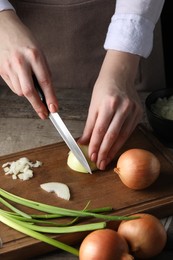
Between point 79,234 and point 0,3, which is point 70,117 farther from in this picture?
point 79,234

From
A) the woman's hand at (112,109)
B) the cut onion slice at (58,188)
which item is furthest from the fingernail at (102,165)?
the cut onion slice at (58,188)

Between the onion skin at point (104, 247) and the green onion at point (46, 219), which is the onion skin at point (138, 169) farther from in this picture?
the onion skin at point (104, 247)

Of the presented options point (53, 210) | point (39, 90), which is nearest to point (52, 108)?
point (39, 90)

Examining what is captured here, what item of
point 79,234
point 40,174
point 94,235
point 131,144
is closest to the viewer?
point 94,235

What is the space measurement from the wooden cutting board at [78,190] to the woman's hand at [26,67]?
0.62ft

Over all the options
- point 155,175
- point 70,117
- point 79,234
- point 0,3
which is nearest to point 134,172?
point 155,175

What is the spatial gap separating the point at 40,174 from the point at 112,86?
1.12 feet

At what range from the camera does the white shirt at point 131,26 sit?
1572 millimetres

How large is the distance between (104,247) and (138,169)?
0.31 metres

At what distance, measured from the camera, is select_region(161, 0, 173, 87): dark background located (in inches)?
81.1

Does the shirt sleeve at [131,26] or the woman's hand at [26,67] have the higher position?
the shirt sleeve at [131,26]

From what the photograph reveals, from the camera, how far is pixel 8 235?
4.60 feet

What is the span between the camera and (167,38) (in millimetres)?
2141

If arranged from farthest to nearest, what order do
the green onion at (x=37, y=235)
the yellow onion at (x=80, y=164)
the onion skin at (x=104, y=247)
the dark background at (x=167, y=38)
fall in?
1. the dark background at (x=167, y=38)
2. the yellow onion at (x=80, y=164)
3. the green onion at (x=37, y=235)
4. the onion skin at (x=104, y=247)
